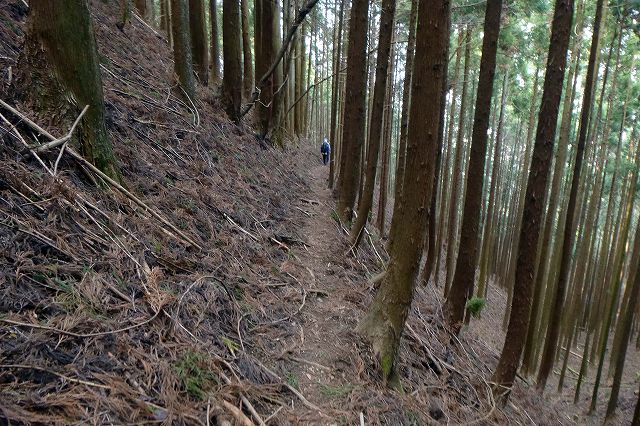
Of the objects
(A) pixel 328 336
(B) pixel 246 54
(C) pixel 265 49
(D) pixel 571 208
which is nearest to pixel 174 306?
(A) pixel 328 336

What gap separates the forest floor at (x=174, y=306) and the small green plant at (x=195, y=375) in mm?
11

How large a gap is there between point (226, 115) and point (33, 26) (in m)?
5.99

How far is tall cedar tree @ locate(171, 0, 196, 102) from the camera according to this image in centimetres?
720

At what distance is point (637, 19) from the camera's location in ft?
36.4

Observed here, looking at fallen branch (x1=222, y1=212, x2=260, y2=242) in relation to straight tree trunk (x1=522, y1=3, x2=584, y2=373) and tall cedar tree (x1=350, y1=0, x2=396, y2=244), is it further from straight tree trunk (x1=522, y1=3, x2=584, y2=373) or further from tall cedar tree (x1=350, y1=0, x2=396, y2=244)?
straight tree trunk (x1=522, y1=3, x2=584, y2=373)

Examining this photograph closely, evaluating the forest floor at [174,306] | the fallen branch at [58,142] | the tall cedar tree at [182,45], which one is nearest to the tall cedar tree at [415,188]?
the forest floor at [174,306]

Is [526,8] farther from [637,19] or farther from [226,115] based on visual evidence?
[226,115]

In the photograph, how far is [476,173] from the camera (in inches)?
245

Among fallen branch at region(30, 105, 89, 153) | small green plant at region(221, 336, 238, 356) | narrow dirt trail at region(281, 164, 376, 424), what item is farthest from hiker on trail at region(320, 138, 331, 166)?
small green plant at region(221, 336, 238, 356)

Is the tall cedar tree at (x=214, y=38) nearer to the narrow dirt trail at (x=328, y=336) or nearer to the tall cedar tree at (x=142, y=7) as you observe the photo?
the tall cedar tree at (x=142, y=7)

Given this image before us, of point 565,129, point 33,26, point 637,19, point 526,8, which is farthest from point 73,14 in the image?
point 637,19

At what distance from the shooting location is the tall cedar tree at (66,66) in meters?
3.40

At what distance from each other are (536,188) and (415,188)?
223cm

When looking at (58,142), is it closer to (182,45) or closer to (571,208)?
(182,45)
